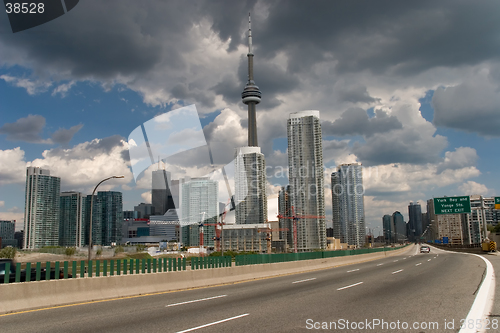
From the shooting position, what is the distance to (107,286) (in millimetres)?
16578

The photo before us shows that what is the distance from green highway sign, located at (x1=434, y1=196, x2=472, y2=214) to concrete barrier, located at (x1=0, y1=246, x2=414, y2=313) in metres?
53.1

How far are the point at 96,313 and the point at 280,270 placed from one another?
19316mm

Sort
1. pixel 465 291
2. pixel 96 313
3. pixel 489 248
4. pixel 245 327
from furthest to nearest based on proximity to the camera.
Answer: pixel 489 248
pixel 465 291
pixel 96 313
pixel 245 327

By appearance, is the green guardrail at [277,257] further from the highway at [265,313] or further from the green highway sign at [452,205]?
the green highway sign at [452,205]

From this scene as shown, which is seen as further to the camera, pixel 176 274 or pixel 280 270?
pixel 280 270

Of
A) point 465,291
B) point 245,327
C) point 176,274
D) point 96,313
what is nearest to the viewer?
point 245,327

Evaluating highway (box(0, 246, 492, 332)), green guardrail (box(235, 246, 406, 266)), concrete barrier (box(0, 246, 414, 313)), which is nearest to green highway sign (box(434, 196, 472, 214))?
green guardrail (box(235, 246, 406, 266))

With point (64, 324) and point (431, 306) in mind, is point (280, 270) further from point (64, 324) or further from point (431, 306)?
point (64, 324)

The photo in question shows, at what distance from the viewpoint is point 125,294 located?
675 inches

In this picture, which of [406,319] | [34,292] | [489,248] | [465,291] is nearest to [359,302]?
[406,319]

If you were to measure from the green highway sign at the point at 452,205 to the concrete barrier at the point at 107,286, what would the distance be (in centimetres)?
5308

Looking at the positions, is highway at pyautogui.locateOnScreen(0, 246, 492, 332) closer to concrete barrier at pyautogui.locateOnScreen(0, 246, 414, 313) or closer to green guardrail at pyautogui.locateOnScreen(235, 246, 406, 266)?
concrete barrier at pyautogui.locateOnScreen(0, 246, 414, 313)

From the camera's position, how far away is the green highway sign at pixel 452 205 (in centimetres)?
6856

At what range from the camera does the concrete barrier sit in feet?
44.5
